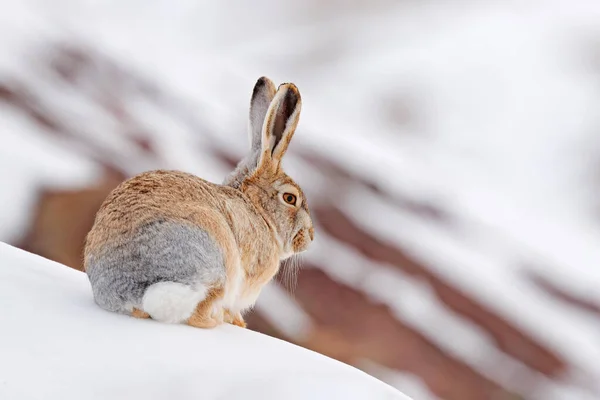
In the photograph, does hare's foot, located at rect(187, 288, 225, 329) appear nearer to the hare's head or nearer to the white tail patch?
the white tail patch

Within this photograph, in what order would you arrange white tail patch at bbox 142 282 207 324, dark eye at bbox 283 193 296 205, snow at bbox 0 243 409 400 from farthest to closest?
dark eye at bbox 283 193 296 205 → white tail patch at bbox 142 282 207 324 → snow at bbox 0 243 409 400

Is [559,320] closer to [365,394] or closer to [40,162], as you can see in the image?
[40,162]

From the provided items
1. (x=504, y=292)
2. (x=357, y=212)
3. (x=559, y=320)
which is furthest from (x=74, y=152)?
(x=559, y=320)

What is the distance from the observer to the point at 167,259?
3.02 feet

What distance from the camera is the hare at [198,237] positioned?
3.03 ft

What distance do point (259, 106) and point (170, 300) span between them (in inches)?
17.4

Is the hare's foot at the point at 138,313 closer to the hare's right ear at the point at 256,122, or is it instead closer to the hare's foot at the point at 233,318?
the hare's foot at the point at 233,318

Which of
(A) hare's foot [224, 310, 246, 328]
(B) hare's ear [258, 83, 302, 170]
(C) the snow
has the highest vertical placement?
(B) hare's ear [258, 83, 302, 170]

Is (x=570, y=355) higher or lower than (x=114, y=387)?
higher

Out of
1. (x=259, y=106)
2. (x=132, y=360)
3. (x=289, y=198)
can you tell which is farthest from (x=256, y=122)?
(x=132, y=360)

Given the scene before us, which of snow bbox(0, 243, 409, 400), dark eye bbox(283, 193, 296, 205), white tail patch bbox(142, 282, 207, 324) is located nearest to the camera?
snow bbox(0, 243, 409, 400)

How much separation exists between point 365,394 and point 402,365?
5.00ft

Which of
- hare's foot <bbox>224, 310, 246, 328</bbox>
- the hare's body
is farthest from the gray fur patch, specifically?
hare's foot <bbox>224, 310, 246, 328</bbox>

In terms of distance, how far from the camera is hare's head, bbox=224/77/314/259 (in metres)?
1.20
